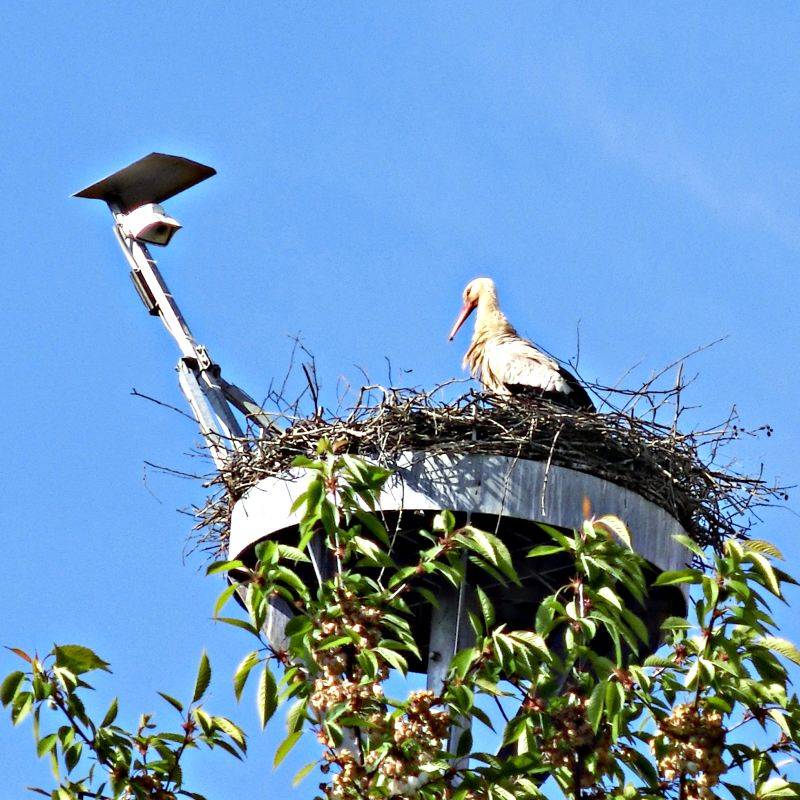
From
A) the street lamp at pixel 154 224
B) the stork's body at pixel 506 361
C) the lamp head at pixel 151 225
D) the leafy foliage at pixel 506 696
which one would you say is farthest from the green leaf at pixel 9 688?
the lamp head at pixel 151 225

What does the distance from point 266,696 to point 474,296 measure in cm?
922

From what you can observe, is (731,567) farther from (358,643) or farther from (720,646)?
(358,643)

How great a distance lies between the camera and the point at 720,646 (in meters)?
7.39

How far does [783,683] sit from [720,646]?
0.36 metres

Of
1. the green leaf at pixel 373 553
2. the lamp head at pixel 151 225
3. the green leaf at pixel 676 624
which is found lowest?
the green leaf at pixel 676 624

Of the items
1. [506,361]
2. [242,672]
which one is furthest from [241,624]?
[506,361]

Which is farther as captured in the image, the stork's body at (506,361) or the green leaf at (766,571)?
the stork's body at (506,361)

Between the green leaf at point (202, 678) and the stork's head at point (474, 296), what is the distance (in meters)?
9.15

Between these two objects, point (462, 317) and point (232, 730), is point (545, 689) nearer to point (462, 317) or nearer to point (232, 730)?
point (232, 730)

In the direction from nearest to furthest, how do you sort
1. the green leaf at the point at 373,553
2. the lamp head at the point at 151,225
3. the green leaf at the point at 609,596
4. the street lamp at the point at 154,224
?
1. the green leaf at the point at 609,596
2. the green leaf at the point at 373,553
3. the street lamp at the point at 154,224
4. the lamp head at the point at 151,225

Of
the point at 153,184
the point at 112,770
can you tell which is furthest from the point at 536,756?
the point at 153,184

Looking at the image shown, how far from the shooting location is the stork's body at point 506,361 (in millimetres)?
13312

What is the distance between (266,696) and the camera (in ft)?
25.5

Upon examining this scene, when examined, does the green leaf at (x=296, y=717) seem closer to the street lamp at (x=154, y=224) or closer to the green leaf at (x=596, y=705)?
the green leaf at (x=596, y=705)
